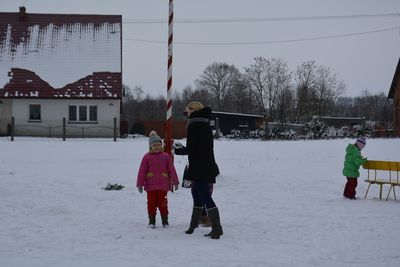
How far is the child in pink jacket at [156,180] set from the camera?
8.46 meters

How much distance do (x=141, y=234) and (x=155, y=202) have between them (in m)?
0.72

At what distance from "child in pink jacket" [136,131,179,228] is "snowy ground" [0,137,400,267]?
12.8 inches

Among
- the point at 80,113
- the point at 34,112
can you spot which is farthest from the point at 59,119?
the point at 34,112

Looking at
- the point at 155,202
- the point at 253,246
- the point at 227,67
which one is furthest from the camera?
the point at 227,67

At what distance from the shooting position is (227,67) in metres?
98.1

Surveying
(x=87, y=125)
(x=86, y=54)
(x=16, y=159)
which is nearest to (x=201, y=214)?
(x=16, y=159)

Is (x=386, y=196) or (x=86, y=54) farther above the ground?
(x=86, y=54)

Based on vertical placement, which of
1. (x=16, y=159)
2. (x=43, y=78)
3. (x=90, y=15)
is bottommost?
(x=16, y=159)

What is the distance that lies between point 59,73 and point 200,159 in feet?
107

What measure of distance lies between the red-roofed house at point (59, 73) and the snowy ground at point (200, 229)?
66.0 ft

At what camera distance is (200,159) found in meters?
8.03

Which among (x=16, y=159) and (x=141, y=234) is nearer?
(x=141, y=234)

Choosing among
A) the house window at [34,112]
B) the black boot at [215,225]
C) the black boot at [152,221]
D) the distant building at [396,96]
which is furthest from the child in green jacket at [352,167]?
the distant building at [396,96]

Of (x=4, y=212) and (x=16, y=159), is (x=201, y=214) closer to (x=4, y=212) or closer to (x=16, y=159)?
(x=4, y=212)
